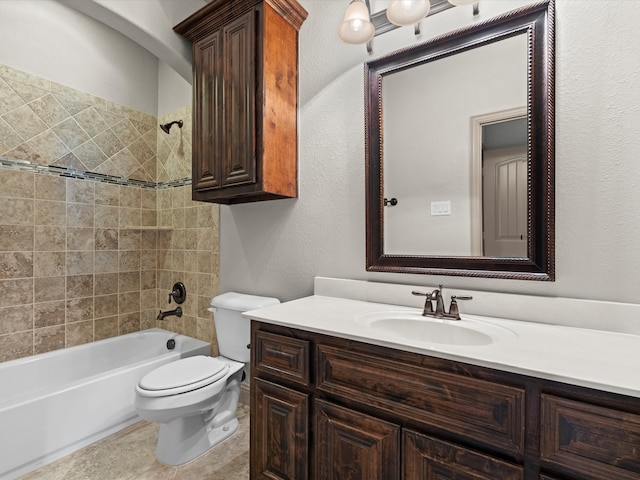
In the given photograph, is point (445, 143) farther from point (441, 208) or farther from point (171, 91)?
point (171, 91)

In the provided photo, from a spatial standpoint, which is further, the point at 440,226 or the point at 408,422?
the point at 440,226

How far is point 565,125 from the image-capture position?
1.21 m

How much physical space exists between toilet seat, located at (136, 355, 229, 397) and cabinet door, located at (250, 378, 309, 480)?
447mm

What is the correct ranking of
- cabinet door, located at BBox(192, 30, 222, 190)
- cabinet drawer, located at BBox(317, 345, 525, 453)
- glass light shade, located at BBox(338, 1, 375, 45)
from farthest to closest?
cabinet door, located at BBox(192, 30, 222, 190), glass light shade, located at BBox(338, 1, 375, 45), cabinet drawer, located at BBox(317, 345, 525, 453)

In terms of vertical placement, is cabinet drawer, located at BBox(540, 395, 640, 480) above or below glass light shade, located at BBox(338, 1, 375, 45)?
below

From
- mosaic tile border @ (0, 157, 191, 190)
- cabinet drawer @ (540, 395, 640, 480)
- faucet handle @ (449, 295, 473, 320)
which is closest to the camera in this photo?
cabinet drawer @ (540, 395, 640, 480)

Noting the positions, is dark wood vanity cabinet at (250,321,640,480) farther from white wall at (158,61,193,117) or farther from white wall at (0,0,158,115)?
white wall at (0,0,158,115)

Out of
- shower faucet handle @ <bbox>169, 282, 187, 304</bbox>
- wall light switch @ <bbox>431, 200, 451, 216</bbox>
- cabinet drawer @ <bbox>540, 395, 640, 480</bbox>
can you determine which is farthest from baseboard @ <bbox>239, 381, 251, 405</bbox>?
cabinet drawer @ <bbox>540, 395, 640, 480</bbox>

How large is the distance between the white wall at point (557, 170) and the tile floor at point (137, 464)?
0.88 meters

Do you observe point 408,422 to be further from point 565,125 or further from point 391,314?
point 565,125

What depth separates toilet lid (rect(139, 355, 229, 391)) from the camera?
A: 61.9 inches

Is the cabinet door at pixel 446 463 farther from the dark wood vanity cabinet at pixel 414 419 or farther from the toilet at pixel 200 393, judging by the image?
the toilet at pixel 200 393

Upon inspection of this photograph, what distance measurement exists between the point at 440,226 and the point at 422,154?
0.35m

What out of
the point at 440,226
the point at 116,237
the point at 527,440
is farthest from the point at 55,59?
the point at 527,440
